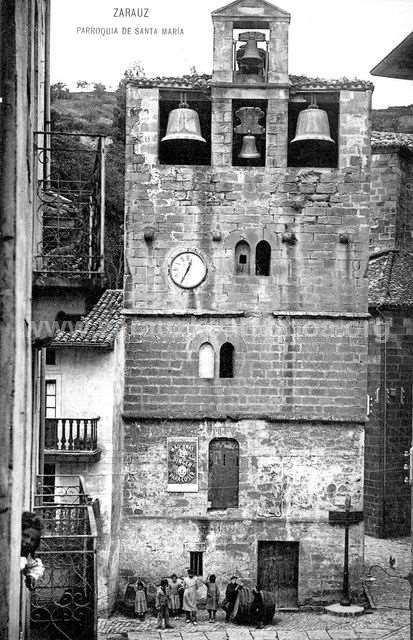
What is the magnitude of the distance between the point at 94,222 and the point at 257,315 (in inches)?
608

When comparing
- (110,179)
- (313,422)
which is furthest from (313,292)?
(110,179)

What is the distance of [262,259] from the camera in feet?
94.0

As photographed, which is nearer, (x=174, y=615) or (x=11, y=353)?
(x=11, y=353)

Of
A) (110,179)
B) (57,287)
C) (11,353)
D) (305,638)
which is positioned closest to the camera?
(11,353)

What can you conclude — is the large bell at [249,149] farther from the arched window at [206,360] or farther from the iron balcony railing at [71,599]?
the iron balcony railing at [71,599]

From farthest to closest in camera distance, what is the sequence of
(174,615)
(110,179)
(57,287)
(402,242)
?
(110,179) < (402,242) < (174,615) < (57,287)

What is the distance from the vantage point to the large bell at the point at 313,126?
1061 inches

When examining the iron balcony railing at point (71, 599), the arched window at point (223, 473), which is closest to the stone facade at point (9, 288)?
the iron balcony railing at point (71, 599)

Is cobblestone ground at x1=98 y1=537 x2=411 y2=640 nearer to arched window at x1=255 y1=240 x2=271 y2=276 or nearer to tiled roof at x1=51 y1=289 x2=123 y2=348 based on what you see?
tiled roof at x1=51 y1=289 x2=123 y2=348

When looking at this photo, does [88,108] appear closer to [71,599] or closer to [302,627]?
[302,627]

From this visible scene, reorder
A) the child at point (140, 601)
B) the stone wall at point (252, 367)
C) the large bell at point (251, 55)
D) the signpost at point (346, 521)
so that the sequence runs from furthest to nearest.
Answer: the stone wall at point (252, 367) < the large bell at point (251, 55) < the signpost at point (346, 521) < the child at point (140, 601)

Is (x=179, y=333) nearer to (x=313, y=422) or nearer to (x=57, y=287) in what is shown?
(x=313, y=422)

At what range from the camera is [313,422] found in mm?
28203

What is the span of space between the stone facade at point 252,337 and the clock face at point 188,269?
0.16 metres
